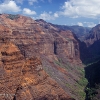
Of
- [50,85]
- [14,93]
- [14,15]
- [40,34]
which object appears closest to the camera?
[14,93]

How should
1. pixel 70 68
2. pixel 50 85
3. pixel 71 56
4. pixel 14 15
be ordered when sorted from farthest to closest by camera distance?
pixel 14 15, pixel 71 56, pixel 70 68, pixel 50 85

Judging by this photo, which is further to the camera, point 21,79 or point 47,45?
point 47,45

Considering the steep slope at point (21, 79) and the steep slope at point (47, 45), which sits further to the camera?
the steep slope at point (47, 45)

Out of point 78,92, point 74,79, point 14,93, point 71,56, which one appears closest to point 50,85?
point 14,93

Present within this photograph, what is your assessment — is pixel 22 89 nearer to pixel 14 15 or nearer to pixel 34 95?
pixel 34 95

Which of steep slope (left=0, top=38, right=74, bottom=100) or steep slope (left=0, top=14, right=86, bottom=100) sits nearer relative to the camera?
steep slope (left=0, top=38, right=74, bottom=100)

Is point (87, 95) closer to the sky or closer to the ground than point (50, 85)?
closer to the ground

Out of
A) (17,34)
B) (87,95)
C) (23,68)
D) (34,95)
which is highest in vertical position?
(17,34)

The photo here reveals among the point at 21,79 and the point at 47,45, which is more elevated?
the point at 47,45
